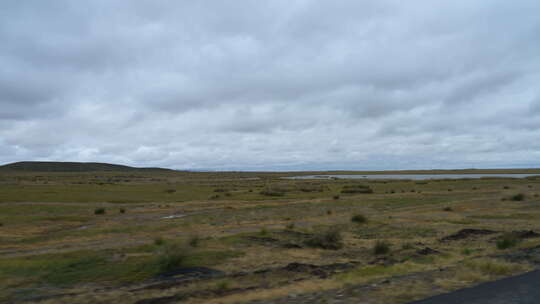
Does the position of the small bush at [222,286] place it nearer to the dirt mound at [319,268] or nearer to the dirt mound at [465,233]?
the dirt mound at [319,268]

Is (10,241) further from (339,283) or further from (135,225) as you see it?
(339,283)

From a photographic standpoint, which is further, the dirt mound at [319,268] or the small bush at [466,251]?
the small bush at [466,251]

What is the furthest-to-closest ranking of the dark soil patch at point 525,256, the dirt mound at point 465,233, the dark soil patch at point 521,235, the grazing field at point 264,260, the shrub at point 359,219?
the shrub at point 359,219 < the dirt mound at point 465,233 < the dark soil patch at point 521,235 < the dark soil patch at point 525,256 < the grazing field at point 264,260

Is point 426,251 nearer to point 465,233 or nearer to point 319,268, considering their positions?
point 319,268

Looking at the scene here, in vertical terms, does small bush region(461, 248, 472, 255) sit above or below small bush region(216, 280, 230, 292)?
below

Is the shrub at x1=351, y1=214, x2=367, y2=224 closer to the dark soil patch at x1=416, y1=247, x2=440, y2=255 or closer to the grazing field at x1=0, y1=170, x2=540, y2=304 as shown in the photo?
the grazing field at x1=0, y1=170, x2=540, y2=304

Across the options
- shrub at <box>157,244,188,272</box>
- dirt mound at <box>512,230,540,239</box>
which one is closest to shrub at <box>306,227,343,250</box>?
shrub at <box>157,244,188,272</box>

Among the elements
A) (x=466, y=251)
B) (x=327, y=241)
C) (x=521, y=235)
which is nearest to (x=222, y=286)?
(x=327, y=241)

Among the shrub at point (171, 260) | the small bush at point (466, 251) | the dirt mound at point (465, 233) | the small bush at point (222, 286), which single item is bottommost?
the dirt mound at point (465, 233)

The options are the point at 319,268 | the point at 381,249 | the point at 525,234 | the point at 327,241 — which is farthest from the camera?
the point at 525,234

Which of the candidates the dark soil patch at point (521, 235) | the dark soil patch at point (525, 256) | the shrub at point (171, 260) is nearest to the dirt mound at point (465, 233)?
the dark soil patch at point (521, 235)

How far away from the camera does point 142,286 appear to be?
1005 cm

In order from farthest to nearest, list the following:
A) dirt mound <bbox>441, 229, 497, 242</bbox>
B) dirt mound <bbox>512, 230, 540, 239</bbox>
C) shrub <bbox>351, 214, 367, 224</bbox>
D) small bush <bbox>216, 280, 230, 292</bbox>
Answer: shrub <bbox>351, 214, 367, 224</bbox>
dirt mound <bbox>441, 229, 497, 242</bbox>
dirt mound <bbox>512, 230, 540, 239</bbox>
small bush <bbox>216, 280, 230, 292</bbox>

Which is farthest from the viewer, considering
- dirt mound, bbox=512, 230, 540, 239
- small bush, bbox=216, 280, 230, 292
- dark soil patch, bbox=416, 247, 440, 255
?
dirt mound, bbox=512, 230, 540, 239
